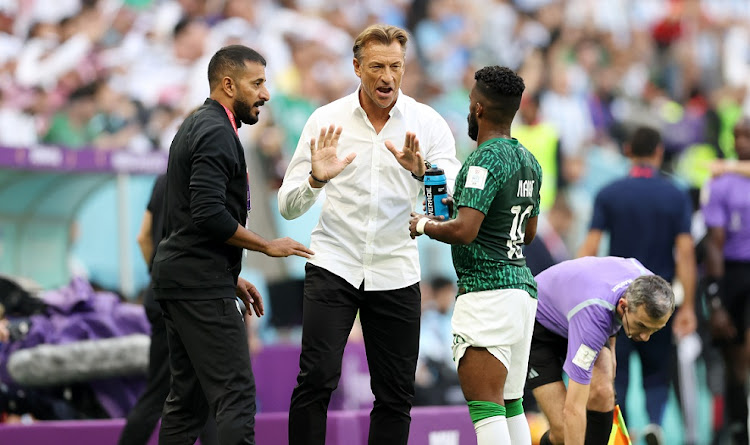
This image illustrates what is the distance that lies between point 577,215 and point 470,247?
26.7ft

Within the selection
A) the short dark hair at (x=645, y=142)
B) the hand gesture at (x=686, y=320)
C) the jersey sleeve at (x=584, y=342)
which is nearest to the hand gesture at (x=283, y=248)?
the jersey sleeve at (x=584, y=342)

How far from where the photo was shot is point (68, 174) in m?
9.68

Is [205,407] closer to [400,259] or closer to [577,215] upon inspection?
[400,259]

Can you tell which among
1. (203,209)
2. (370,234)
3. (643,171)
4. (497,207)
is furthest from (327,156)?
(643,171)

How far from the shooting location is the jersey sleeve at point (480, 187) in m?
4.92

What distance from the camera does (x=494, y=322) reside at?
5.07 m

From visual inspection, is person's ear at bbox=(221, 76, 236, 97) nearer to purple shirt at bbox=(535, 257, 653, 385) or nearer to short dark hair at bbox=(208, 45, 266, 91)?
short dark hair at bbox=(208, 45, 266, 91)

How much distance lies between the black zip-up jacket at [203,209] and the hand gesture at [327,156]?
0.37m

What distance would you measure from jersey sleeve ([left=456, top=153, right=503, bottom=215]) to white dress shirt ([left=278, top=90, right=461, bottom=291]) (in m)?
0.48

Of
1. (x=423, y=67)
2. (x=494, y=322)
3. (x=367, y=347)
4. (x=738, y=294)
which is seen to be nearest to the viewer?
(x=494, y=322)

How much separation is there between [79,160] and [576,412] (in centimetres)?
543

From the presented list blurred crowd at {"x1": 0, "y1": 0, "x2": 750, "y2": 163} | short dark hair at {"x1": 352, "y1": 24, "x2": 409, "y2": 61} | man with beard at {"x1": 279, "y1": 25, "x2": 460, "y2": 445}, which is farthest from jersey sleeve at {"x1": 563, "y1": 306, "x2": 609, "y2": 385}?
blurred crowd at {"x1": 0, "y1": 0, "x2": 750, "y2": 163}

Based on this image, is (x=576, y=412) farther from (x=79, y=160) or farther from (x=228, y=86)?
(x=79, y=160)

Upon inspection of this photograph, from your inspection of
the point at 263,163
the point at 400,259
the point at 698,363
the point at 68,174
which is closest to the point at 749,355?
the point at 698,363
